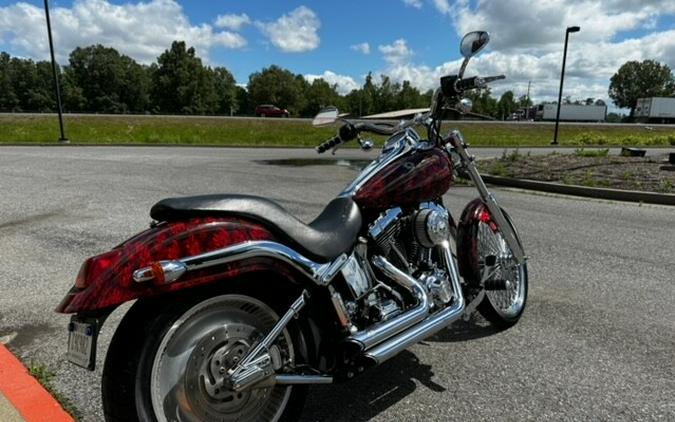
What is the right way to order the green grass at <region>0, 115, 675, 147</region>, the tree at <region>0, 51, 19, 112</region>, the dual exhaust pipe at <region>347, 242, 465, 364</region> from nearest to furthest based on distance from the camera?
the dual exhaust pipe at <region>347, 242, 465, 364</region>, the green grass at <region>0, 115, 675, 147</region>, the tree at <region>0, 51, 19, 112</region>

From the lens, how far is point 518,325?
380 centimetres

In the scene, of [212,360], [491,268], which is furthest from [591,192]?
[212,360]

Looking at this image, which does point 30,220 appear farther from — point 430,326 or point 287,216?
point 430,326

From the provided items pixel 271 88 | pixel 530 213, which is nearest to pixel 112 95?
pixel 271 88

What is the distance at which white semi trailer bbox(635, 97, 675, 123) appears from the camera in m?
65.0

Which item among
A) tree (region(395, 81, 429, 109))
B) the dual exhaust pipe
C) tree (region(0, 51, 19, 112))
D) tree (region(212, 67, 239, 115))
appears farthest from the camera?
tree (region(212, 67, 239, 115))

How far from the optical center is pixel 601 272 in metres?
4.98

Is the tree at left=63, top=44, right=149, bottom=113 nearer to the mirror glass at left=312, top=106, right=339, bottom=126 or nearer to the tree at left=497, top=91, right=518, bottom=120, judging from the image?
the tree at left=497, top=91, right=518, bottom=120

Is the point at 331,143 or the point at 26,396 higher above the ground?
the point at 331,143

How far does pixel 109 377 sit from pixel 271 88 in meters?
85.7

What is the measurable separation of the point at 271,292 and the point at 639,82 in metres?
136

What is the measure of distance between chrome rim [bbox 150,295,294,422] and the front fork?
1803 millimetres

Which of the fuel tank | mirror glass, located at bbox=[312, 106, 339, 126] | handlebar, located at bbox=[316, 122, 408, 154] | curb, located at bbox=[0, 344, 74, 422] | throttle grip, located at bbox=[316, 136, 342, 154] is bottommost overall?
curb, located at bbox=[0, 344, 74, 422]

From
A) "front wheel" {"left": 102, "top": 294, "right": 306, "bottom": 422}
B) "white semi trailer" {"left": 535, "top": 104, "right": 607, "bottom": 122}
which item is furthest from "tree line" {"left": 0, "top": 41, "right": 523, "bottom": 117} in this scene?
"front wheel" {"left": 102, "top": 294, "right": 306, "bottom": 422}
